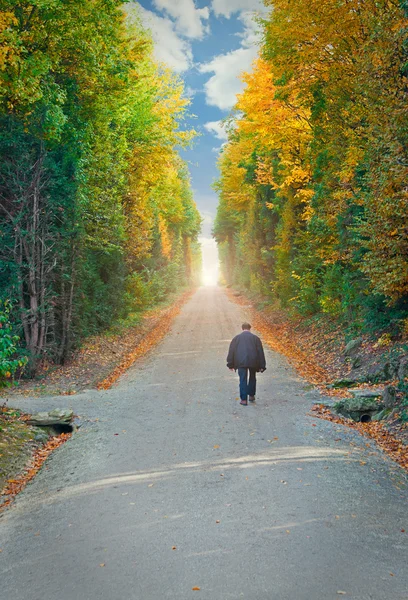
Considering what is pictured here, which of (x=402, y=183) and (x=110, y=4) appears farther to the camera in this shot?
(x=110, y=4)

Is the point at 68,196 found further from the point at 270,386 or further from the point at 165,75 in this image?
the point at 165,75

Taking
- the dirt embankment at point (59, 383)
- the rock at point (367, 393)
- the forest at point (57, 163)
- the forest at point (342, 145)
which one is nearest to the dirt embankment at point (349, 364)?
the rock at point (367, 393)

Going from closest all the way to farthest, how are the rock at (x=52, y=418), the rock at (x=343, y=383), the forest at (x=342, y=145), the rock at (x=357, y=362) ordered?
the rock at (x=52, y=418), the forest at (x=342, y=145), the rock at (x=343, y=383), the rock at (x=357, y=362)

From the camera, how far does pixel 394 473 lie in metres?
6.39

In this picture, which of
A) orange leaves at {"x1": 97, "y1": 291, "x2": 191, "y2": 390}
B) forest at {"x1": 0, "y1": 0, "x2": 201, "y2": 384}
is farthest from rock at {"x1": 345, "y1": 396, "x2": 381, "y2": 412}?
forest at {"x1": 0, "y1": 0, "x2": 201, "y2": 384}

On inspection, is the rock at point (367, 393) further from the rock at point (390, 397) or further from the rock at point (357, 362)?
the rock at point (357, 362)

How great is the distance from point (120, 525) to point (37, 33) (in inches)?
485

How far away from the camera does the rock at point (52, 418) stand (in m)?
8.84

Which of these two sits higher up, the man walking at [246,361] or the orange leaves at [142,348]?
the man walking at [246,361]

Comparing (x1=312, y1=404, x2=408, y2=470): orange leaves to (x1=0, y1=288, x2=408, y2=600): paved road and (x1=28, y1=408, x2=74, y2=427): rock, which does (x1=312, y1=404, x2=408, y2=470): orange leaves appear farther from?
(x1=28, y1=408, x2=74, y2=427): rock

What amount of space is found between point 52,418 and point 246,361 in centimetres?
425

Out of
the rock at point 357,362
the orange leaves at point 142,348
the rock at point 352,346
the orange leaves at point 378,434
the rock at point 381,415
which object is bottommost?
the orange leaves at point 142,348

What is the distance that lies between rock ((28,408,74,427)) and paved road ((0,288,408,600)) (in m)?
0.50

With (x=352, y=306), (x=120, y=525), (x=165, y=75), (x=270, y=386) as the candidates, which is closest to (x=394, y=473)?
(x=120, y=525)
